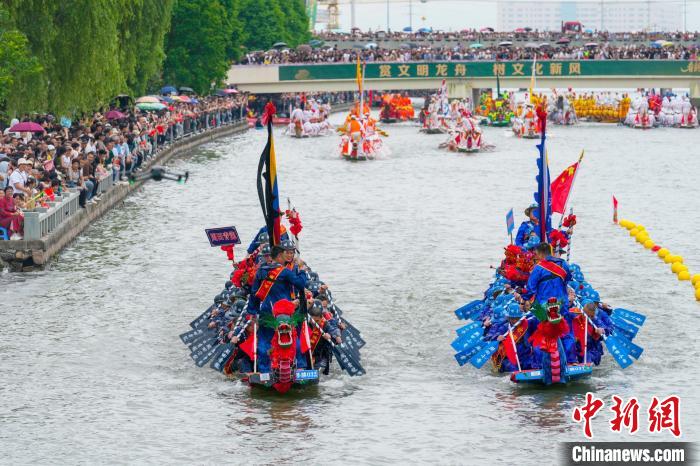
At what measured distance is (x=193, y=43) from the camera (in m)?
79.3

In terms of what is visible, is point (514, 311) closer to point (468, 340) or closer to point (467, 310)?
point (468, 340)

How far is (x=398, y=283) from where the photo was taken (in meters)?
34.1

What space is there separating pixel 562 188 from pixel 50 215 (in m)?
13.9

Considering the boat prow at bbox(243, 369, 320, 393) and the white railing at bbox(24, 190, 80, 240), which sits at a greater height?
the white railing at bbox(24, 190, 80, 240)

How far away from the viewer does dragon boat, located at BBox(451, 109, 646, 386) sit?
2273 cm

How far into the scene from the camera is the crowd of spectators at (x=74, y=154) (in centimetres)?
3481

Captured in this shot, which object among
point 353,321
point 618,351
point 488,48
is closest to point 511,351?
point 618,351

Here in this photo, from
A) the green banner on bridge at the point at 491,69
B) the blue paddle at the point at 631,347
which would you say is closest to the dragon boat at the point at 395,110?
the green banner on bridge at the point at 491,69

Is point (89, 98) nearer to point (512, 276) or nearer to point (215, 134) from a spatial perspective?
point (512, 276)

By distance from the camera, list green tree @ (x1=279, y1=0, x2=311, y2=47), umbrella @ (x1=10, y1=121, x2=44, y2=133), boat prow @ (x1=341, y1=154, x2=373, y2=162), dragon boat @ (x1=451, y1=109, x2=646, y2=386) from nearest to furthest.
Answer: dragon boat @ (x1=451, y1=109, x2=646, y2=386)
umbrella @ (x1=10, y1=121, x2=44, y2=133)
boat prow @ (x1=341, y1=154, x2=373, y2=162)
green tree @ (x1=279, y1=0, x2=311, y2=47)

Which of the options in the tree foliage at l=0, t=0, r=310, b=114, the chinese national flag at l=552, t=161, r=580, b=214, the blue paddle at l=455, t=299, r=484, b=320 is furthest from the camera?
the tree foliage at l=0, t=0, r=310, b=114

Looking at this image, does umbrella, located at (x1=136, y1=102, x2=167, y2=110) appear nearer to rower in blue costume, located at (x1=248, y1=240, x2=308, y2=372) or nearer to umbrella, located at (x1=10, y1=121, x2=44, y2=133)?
umbrella, located at (x1=10, y1=121, x2=44, y2=133)

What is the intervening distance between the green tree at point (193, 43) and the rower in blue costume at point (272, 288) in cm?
5720

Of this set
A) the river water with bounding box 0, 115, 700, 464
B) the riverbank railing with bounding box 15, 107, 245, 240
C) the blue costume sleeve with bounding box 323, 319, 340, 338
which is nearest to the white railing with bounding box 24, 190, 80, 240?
the riverbank railing with bounding box 15, 107, 245, 240
